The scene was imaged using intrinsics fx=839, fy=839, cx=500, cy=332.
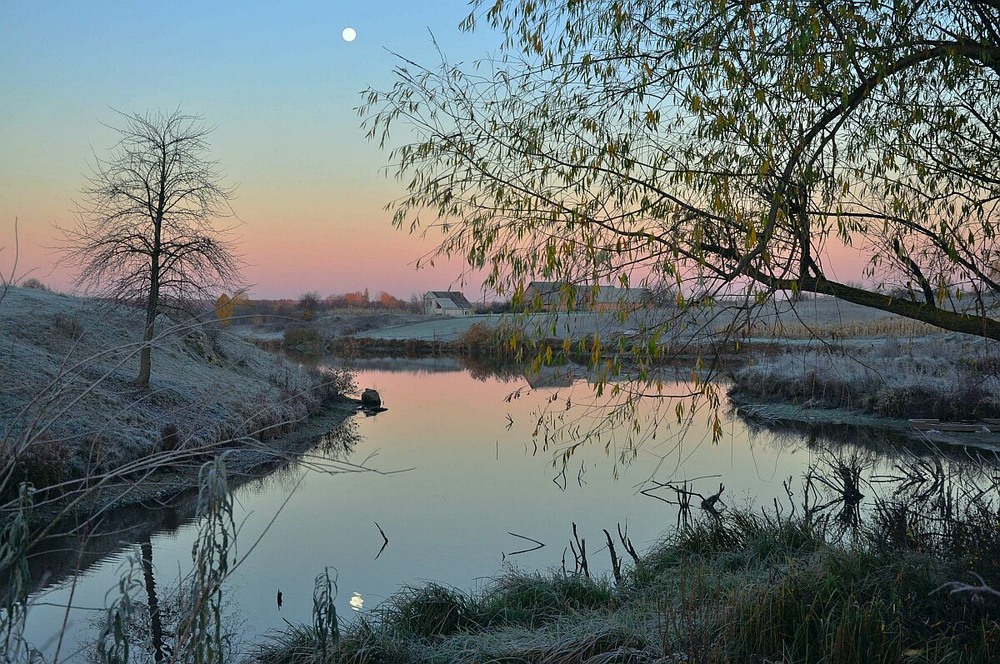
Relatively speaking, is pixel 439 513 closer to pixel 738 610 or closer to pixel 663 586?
pixel 663 586

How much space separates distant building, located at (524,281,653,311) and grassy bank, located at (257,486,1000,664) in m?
1.75

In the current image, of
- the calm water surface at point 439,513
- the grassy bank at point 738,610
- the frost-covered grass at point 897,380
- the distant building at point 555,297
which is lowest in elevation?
the calm water surface at point 439,513

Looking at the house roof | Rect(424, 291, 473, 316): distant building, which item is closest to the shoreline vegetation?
Rect(424, 291, 473, 316): distant building

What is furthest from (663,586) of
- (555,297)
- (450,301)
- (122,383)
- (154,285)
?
(450,301)

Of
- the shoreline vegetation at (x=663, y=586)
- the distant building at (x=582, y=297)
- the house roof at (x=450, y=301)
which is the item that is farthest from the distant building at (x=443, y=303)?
the distant building at (x=582, y=297)

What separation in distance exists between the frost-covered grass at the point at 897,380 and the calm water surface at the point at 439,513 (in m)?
3.21

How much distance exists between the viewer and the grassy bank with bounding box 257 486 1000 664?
489 cm

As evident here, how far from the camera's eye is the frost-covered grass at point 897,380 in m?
18.0

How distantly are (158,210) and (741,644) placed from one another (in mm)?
14479

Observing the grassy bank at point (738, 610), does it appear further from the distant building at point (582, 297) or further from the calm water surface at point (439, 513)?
the distant building at point (582, 297)

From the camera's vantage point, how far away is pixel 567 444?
15625mm

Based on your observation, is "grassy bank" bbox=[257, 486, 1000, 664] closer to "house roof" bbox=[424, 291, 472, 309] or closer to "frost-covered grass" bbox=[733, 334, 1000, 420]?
"frost-covered grass" bbox=[733, 334, 1000, 420]

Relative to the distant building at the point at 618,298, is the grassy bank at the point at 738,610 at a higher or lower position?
lower

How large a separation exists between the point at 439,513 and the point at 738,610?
7.46 metres
